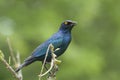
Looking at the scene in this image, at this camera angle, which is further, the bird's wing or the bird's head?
the bird's head

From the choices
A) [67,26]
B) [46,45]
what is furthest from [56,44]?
[67,26]

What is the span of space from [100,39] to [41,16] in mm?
1951

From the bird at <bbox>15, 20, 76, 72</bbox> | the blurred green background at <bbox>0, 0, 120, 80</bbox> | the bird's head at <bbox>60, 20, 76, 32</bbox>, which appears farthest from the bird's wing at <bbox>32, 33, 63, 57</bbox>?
the blurred green background at <bbox>0, 0, 120, 80</bbox>

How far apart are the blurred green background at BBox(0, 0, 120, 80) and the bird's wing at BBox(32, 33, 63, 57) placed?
4.37m

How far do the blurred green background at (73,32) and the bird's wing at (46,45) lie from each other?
437 cm

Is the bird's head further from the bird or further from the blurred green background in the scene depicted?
the blurred green background

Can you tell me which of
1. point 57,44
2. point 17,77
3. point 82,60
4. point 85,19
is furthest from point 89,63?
point 17,77

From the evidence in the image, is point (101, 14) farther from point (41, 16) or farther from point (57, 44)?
point (57, 44)

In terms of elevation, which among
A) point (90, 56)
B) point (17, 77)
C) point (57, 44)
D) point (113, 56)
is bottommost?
point (113, 56)

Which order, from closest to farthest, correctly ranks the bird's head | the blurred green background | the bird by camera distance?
the bird, the bird's head, the blurred green background

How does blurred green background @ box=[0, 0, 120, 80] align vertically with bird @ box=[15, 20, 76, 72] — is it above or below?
below

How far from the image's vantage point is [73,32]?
44.1 ft

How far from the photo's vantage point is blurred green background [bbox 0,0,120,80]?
1178 centimetres

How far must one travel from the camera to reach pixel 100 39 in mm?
14219
